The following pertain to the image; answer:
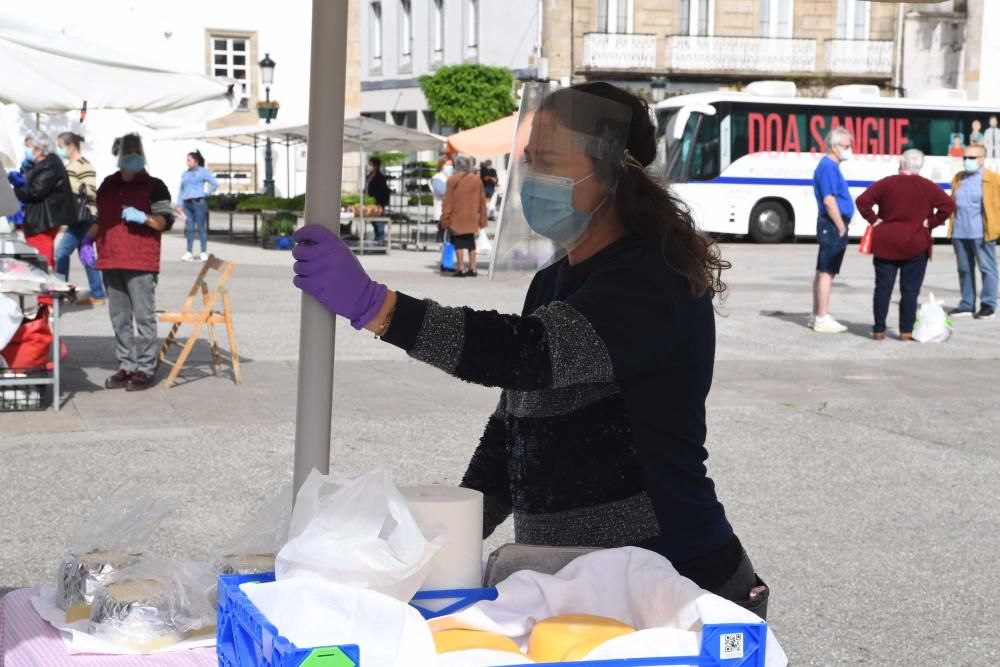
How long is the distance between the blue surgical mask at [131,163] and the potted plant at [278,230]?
15.8 meters

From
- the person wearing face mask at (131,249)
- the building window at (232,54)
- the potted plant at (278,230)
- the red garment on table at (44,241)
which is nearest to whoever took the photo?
the person wearing face mask at (131,249)

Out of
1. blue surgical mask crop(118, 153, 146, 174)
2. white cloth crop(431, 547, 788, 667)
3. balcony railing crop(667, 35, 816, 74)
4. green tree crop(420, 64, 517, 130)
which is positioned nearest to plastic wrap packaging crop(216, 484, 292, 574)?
white cloth crop(431, 547, 788, 667)

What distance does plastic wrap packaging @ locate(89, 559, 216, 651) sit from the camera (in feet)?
8.46

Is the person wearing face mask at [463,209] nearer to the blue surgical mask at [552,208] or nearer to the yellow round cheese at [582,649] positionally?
the blue surgical mask at [552,208]

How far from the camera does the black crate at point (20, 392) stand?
8.76 meters

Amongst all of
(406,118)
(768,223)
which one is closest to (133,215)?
(768,223)

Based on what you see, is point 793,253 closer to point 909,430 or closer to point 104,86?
point 909,430

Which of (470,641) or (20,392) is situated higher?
(470,641)

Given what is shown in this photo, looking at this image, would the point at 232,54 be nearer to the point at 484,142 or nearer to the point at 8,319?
the point at 484,142

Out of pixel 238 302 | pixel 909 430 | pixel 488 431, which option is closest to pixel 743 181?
pixel 238 302

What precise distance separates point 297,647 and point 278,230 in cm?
2465

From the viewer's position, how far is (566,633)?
2064 millimetres

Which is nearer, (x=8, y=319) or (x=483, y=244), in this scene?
(x=8, y=319)

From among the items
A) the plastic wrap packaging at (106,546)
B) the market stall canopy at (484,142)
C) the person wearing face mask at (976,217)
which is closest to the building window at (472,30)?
the market stall canopy at (484,142)
